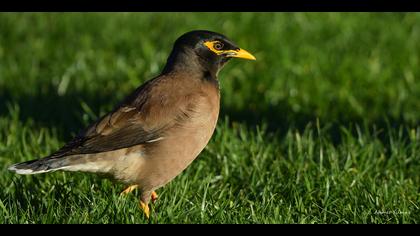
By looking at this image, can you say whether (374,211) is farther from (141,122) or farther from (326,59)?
(326,59)

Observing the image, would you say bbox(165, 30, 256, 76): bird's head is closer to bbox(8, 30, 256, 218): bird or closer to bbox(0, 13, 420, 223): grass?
bbox(8, 30, 256, 218): bird

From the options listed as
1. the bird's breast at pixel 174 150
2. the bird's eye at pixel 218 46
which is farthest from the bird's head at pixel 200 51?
the bird's breast at pixel 174 150

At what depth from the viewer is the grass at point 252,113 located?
5.72 meters

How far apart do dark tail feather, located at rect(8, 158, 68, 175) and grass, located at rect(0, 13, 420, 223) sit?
226 mm

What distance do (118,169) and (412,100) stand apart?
4.07 meters

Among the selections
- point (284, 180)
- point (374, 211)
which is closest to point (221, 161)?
point (284, 180)

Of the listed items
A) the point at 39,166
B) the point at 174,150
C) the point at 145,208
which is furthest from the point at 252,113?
the point at 39,166

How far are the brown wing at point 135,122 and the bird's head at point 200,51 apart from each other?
1.05ft

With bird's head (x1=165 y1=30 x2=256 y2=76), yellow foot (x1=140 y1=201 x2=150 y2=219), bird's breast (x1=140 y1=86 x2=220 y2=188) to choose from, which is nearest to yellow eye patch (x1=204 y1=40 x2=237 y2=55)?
bird's head (x1=165 y1=30 x2=256 y2=76)

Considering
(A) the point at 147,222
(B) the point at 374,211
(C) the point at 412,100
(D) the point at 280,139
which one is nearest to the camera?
(A) the point at 147,222

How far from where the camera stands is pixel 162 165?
19.3ft

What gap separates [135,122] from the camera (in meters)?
5.96

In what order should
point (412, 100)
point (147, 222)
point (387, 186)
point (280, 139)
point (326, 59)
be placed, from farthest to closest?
point (326, 59) < point (412, 100) < point (280, 139) < point (387, 186) < point (147, 222)

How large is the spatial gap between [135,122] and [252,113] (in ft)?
8.77
